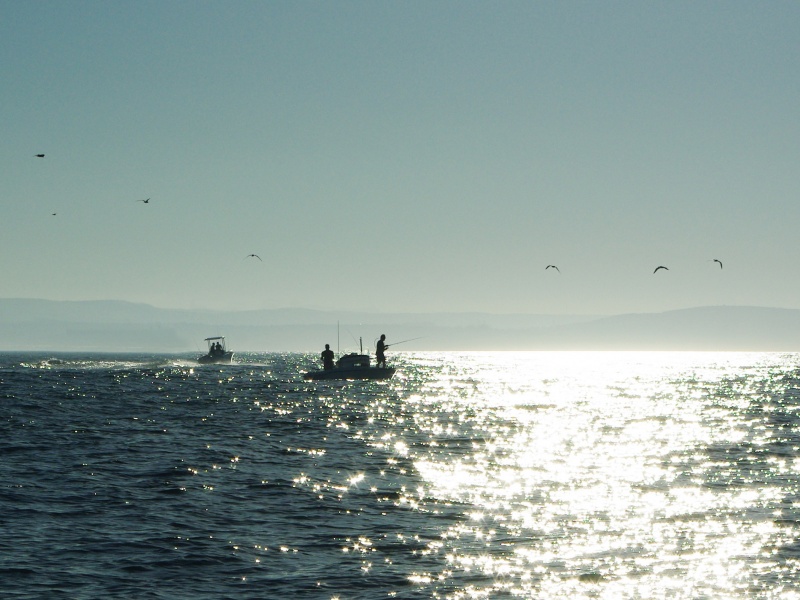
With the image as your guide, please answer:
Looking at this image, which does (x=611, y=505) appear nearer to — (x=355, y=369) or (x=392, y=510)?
(x=392, y=510)

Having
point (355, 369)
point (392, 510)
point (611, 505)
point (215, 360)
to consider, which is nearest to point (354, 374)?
point (355, 369)

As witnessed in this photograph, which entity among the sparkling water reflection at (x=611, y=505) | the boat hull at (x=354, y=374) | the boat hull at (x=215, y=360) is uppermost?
the boat hull at (x=215, y=360)

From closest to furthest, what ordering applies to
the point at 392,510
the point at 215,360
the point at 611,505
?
the point at 392,510, the point at 611,505, the point at 215,360

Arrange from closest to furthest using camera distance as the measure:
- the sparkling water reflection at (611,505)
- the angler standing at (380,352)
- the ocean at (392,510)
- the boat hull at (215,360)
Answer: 1. the ocean at (392,510)
2. the sparkling water reflection at (611,505)
3. the angler standing at (380,352)
4. the boat hull at (215,360)

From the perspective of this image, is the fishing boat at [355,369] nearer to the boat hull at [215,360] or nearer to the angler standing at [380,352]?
the angler standing at [380,352]

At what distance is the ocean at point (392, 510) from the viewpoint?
17625mm

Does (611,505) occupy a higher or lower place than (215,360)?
lower

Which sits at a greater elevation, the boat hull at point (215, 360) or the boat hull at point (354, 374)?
the boat hull at point (215, 360)

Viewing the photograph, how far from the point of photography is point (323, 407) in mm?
63531

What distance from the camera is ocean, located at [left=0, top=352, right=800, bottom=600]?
1762 centimetres

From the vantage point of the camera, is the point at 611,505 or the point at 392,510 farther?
the point at 611,505

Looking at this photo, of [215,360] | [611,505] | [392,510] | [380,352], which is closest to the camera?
[392,510]

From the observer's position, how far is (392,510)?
80.7 ft

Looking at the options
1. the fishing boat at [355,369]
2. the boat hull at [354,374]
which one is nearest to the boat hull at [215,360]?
the boat hull at [354,374]
